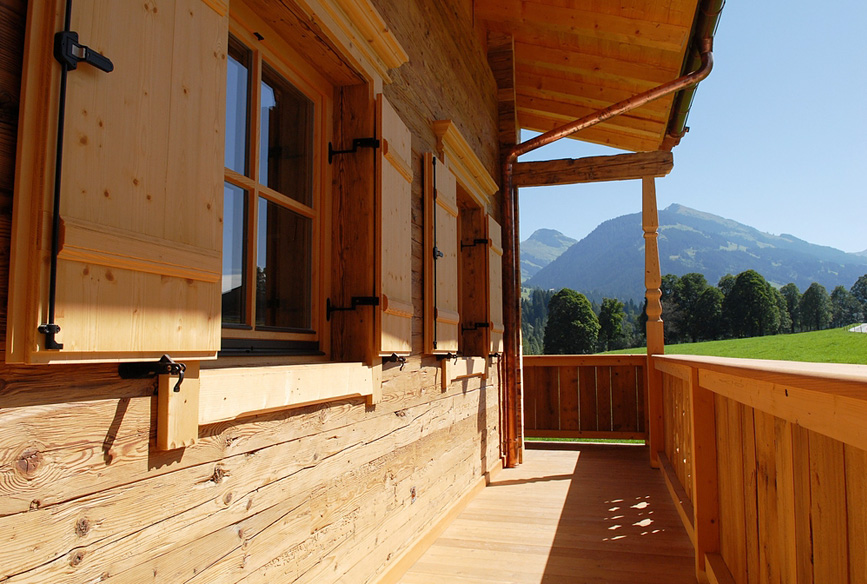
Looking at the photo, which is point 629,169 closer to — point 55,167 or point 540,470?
point 540,470

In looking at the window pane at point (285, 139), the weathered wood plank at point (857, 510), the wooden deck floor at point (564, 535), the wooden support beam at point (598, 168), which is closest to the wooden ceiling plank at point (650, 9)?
the wooden support beam at point (598, 168)

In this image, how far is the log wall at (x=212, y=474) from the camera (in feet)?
3.26

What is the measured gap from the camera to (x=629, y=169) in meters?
5.66

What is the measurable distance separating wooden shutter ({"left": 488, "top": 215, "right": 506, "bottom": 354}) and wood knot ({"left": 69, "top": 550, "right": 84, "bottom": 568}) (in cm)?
383

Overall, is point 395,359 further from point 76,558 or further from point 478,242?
point 478,242

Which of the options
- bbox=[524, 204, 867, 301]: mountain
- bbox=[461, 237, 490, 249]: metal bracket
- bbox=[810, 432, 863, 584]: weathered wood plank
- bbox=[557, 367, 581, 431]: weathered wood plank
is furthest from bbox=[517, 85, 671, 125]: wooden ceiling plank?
bbox=[524, 204, 867, 301]: mountain

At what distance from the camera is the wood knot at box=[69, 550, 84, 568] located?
1053 millimetres

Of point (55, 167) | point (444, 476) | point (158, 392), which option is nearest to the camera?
point (55, 167)

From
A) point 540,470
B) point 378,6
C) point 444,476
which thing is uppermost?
point 378,6

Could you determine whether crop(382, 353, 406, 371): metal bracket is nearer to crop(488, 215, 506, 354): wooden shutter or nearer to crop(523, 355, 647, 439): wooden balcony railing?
crop(488, 215, 506, 354): wooden shutter

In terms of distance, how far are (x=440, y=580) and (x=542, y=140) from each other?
13.5 ft

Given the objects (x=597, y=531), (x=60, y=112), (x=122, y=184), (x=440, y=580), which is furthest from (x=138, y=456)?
(x=597, y=531)

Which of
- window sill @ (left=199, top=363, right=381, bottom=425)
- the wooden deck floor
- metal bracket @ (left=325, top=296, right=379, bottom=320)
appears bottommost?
the wooden deck floor

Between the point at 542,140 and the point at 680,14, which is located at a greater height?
the point at 680,14
